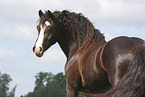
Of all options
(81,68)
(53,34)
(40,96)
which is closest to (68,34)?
(53,34)

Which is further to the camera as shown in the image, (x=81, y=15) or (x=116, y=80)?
(x=81, y=15)

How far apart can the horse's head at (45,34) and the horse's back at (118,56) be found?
207cm

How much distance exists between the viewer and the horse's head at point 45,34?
22.7 feet

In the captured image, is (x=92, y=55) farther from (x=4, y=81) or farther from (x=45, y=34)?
(x=4, y=81)

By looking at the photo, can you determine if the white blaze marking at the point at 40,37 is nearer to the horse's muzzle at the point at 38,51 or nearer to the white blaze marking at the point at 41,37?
the white blaze marking at the point at 41,37

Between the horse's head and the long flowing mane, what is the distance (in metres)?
0.14

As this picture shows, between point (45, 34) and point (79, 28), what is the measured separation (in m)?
0.94

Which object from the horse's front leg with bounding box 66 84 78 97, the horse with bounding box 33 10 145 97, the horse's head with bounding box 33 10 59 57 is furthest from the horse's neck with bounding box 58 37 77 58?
the horse's front leg with bounding box 66 84 78 97

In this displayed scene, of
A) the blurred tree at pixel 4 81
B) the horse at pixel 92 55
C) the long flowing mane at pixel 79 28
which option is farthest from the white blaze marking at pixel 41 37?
the blurred tree at pixel 4 81

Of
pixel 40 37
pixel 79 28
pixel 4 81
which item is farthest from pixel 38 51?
pixel 4 81

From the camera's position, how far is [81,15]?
7.46m

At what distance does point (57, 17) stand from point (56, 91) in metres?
86.5

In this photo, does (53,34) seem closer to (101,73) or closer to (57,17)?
(57,17)

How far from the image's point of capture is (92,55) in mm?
6000
